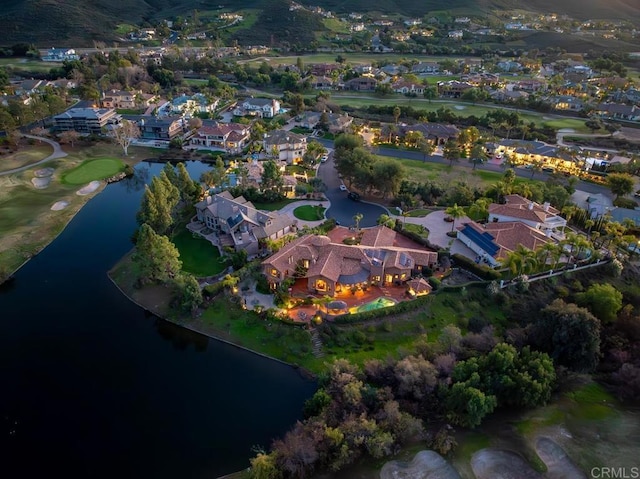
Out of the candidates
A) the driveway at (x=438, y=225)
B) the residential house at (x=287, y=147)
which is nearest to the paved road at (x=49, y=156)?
the residential house at (x=287, y=147)

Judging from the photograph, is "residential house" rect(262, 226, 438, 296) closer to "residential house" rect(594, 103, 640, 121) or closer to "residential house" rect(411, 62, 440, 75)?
"residential house" rect(594, 103, 640, 121)

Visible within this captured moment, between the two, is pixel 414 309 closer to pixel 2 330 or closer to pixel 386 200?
pixel 386 200

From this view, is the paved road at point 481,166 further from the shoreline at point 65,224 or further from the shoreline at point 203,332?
the shoreline at point 203,332

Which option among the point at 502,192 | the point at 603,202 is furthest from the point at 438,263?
the point at 603,202

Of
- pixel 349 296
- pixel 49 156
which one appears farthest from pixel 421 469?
pixel 49 156

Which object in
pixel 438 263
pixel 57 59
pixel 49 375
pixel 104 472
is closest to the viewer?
pixel 104 472

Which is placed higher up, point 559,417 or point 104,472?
point 559,417
